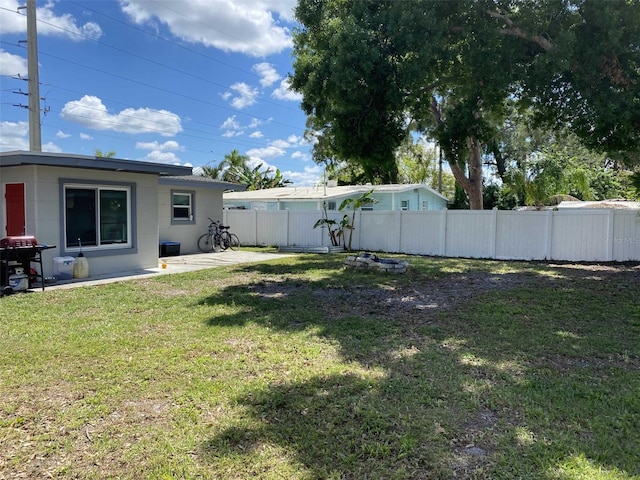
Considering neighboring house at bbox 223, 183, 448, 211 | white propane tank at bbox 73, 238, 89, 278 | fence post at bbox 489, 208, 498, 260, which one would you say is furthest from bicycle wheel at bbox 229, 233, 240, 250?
fence post at bbox 489, 208, 498, 260

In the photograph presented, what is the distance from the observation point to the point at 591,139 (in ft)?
31.6

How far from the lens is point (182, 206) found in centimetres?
1598

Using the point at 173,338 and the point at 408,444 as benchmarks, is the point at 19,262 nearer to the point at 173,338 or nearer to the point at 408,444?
the point at 173,338

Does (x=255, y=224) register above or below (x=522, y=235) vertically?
→ above

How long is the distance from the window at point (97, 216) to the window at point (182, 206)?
15.5 ft

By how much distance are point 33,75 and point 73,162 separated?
6.84 meters

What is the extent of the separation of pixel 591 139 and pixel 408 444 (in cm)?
911

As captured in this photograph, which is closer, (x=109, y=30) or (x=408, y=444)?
(x=408, y=444)

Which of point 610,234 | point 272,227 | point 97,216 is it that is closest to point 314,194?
point 272,227

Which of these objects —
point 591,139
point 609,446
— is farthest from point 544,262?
point 609,446

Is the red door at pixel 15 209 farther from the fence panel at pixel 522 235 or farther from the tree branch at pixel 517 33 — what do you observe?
the fence panel at pixel 522 235

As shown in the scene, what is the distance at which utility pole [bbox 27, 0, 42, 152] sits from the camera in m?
13.5

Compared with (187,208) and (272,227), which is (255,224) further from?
(187,208)

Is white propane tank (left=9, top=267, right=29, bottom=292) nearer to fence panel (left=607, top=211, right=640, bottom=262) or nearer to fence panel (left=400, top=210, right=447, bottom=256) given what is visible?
fence panel (left=400, top=210, right=447, bottom=256)
